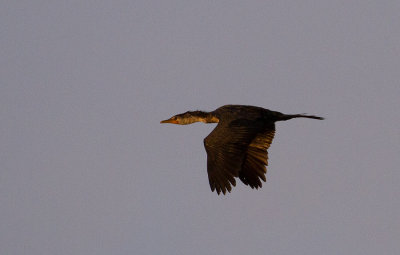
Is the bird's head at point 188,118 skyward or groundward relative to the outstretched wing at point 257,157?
skyward

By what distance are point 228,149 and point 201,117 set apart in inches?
131

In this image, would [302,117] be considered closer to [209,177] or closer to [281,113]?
[281,113]

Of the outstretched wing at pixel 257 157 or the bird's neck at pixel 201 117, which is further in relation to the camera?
the bird's neck at pixel 201 117

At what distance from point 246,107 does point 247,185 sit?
2111 mm

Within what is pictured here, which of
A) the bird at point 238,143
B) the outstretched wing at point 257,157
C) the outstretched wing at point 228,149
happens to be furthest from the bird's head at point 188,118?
the outstretched wing at point 228,149

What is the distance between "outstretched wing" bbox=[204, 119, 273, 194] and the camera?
24078 mm

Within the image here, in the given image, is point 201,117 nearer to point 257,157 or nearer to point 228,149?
point 257,157

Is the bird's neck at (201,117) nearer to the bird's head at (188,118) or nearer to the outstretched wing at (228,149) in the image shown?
the bird's head at (188,118)

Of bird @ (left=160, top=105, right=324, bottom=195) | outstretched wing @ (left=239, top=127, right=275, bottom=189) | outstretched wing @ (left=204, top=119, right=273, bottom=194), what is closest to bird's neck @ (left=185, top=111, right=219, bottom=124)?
bird @ (left=160, top=105, right=324, bottom=195)

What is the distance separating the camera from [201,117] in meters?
27.5

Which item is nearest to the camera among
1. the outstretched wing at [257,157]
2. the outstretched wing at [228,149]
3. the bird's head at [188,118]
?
the outstretched wing at [228,149]

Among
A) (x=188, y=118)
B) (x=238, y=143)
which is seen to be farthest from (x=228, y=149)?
(x=188, y=118)

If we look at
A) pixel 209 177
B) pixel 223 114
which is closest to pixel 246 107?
pixel 223 114

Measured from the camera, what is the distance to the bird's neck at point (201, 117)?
2695 cm
